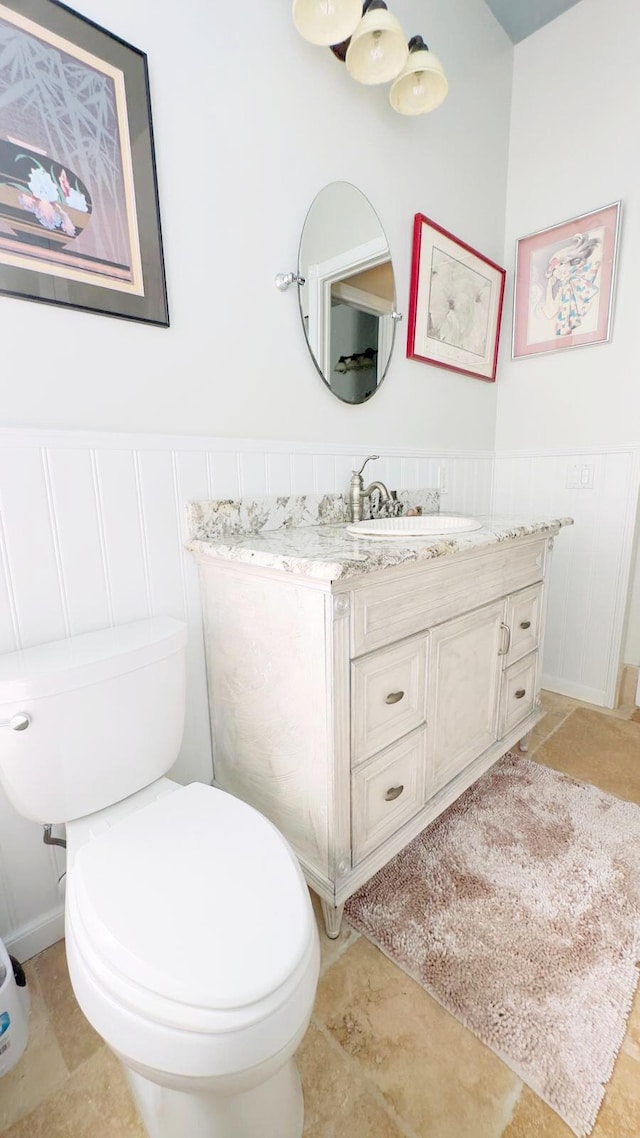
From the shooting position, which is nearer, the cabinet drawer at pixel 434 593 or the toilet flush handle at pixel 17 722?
the toilet flush handle at pixel 17 722

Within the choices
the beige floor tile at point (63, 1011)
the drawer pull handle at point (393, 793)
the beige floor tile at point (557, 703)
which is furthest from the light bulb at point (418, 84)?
the beige floor tile at point (63, 1011)

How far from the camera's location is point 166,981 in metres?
0.56

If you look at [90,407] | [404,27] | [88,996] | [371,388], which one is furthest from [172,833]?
[404,27]

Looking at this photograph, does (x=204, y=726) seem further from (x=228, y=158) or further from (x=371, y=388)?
(x=228, y=158)

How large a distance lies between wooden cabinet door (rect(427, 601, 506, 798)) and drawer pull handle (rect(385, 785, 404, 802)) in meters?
0.13

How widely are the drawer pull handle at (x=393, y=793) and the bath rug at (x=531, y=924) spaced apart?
267 millimetres

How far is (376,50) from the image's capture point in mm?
1245

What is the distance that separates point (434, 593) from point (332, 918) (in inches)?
29.8

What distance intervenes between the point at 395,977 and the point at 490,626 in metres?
0.85

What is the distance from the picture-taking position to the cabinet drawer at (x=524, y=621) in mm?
1444

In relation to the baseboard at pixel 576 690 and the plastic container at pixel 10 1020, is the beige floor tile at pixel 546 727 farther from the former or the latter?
the plastic container at pixel 10 1020

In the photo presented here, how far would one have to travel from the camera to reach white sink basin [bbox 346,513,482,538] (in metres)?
1.17

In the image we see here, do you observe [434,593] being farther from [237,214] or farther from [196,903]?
[237,214]

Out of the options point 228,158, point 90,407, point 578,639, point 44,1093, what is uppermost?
point 228,158
